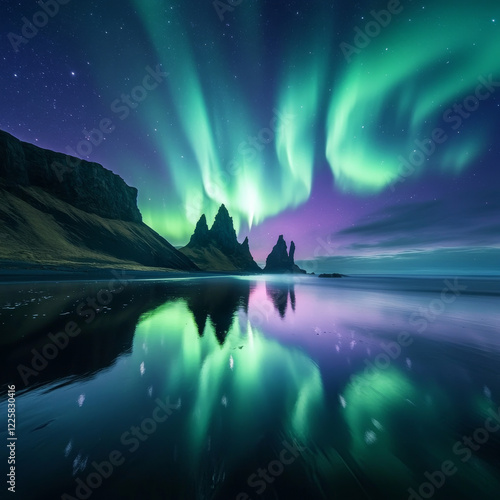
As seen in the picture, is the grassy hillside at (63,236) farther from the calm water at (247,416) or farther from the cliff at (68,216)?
the calm water at (247,416)

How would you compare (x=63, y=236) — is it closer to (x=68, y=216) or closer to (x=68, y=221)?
(x=68, y=221)

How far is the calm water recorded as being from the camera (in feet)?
10.7

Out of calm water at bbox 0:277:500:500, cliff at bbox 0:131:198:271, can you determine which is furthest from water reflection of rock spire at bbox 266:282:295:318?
cliff at bbox 0:131:198:271

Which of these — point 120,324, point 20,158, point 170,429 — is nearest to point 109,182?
point 20,158

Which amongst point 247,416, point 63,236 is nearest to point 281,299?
point 247,416

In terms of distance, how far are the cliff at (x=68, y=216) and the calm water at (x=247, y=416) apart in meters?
69.5

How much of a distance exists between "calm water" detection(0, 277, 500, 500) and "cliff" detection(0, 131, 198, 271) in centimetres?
6945

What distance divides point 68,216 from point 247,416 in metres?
129

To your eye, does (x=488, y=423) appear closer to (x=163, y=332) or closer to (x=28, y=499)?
(x=28, y=499)

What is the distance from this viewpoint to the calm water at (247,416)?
10.7 feet

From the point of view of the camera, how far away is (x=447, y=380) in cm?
716

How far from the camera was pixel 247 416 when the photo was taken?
5055 mm

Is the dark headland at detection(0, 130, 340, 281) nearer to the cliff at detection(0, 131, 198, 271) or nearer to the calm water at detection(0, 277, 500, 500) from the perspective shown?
the cliff at detection(0, 131, 198, 271)

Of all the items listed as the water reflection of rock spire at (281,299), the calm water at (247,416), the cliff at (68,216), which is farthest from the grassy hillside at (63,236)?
the calm water at (247,416)
